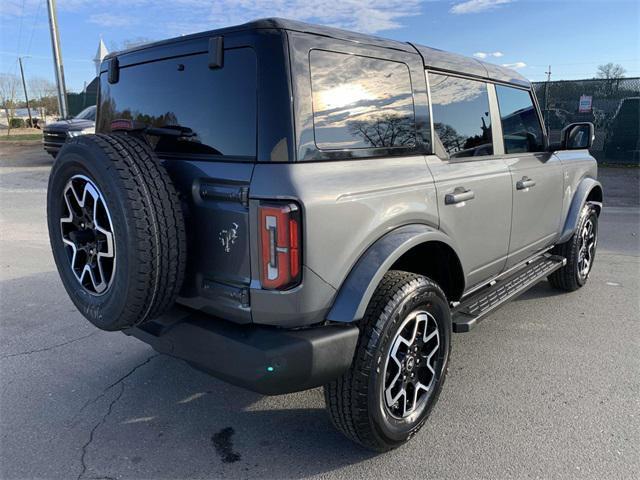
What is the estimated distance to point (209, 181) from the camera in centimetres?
232

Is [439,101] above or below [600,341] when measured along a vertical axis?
above

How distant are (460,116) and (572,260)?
2.40 metres

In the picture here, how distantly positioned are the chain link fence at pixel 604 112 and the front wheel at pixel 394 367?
1259 cm

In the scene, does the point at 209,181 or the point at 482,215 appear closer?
the point at 209,181

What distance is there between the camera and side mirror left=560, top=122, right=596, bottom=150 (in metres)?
4.34

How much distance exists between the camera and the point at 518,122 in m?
3.98

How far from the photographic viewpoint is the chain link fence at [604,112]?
13594mm

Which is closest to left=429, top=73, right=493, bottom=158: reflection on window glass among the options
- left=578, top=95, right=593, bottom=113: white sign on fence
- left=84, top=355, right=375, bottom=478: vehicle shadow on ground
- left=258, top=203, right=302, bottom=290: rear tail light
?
left=258, top=203, right=302, bottom=290: rear tail light

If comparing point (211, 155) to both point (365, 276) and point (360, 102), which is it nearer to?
point (360, 102)

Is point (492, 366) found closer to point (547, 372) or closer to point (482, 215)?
point (547, 372)

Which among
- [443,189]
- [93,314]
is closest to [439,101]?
[443,189]

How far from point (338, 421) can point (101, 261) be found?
1.40 meters

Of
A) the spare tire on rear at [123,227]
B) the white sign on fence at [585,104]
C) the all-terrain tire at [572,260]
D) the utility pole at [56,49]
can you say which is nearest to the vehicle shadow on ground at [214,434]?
the spare tire on rear at [123,227]

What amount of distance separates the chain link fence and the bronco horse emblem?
43.9ft
